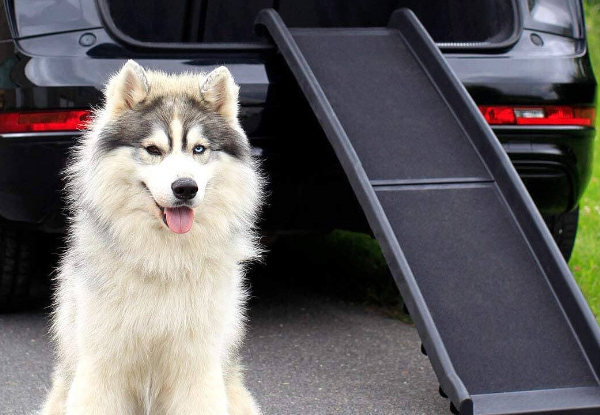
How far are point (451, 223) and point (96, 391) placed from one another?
1845 mm

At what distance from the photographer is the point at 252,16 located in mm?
6242

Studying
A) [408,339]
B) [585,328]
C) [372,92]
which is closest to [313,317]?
[408,339]

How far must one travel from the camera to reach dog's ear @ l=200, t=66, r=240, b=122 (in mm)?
3688

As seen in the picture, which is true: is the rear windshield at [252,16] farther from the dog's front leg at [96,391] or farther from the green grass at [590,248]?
the dog's front leg at [96,391]

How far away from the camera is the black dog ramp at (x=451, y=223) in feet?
13.6

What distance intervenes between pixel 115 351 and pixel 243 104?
1622mm

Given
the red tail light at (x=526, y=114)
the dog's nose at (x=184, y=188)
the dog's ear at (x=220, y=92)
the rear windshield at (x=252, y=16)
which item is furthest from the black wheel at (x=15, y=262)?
the red tail light at (x=526, y=114)

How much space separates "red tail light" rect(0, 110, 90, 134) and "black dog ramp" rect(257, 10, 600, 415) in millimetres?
1015

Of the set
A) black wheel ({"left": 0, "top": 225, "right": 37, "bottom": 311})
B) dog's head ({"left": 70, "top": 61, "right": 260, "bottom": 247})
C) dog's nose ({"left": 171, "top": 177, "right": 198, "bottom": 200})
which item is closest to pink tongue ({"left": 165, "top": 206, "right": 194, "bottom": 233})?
dog's head ({"left": 70, "top": 61, "right": 260, "bottom": 247})

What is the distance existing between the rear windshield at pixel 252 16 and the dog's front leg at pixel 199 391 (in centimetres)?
282

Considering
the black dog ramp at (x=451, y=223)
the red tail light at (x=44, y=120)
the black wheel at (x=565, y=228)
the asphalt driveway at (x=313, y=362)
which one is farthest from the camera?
the black wheel at (x=565, y=228)

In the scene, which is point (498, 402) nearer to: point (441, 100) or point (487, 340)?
point (487, 340)

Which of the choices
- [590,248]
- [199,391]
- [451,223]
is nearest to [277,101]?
[451,223]

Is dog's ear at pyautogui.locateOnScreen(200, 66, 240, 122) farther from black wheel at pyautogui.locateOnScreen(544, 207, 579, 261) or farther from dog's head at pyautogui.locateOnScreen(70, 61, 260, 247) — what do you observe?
black wheel at pyautogui.locateOnScreen(544, 207, 579, 261)
